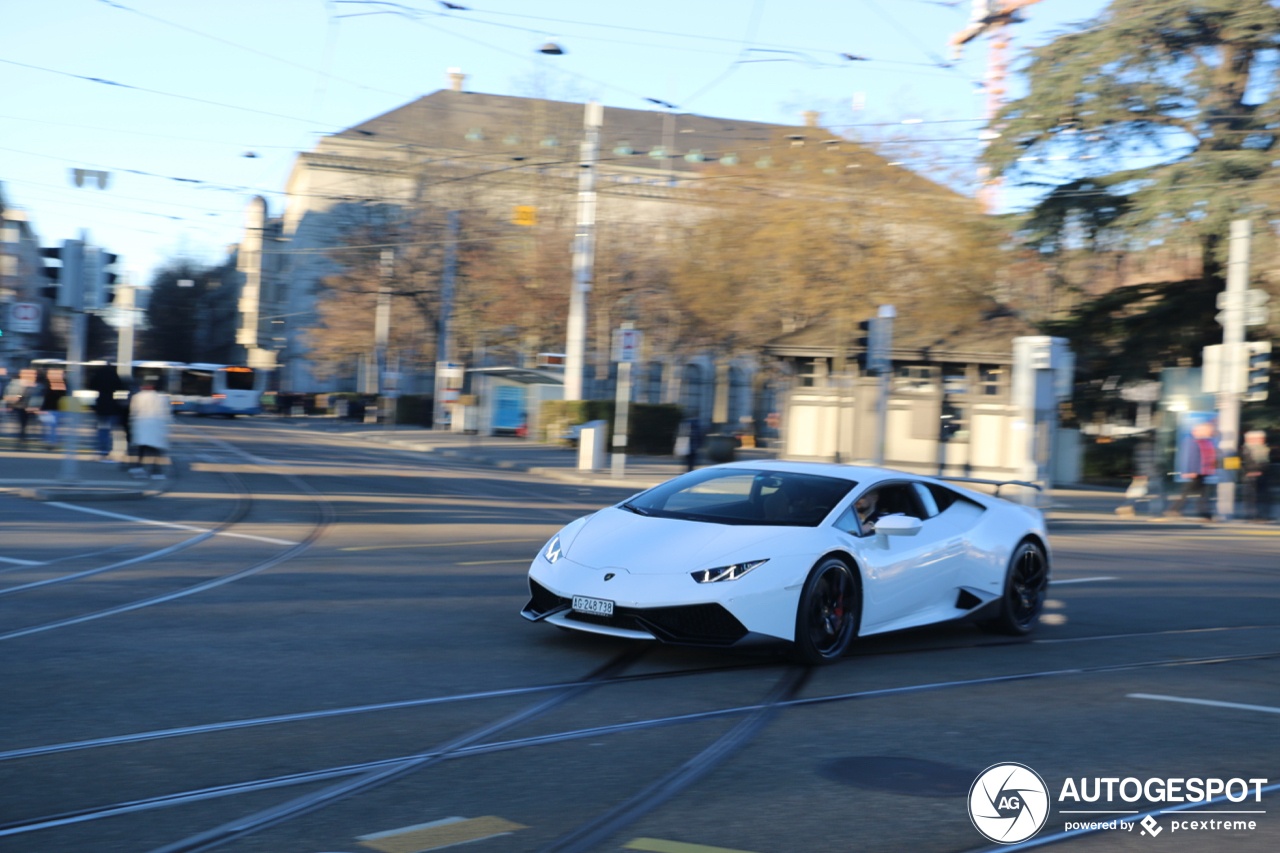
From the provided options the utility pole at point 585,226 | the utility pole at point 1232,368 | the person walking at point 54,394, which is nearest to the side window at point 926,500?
the utility pole at point 1232,368

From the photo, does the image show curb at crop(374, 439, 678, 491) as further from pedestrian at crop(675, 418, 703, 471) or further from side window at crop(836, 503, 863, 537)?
side window at crop(836, 503, 863, 537)

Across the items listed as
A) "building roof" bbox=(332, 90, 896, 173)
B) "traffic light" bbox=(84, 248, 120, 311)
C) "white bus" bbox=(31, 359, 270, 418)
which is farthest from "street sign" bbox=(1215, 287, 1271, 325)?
"white bus" bbox=(31, 359, 270, 418)

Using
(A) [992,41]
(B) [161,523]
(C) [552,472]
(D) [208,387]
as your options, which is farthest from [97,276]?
(A) [992,41]

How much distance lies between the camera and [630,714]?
20.5ft

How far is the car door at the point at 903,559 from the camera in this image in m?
8.16

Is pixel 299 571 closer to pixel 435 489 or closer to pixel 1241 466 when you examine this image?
pixel 435 489

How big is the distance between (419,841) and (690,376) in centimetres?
6519

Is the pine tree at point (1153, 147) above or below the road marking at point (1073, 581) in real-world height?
above

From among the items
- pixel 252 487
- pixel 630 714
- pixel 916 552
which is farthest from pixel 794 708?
pixel 252 487

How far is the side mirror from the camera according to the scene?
26.7 feet

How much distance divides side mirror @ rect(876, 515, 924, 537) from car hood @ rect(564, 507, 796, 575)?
0.69 meters

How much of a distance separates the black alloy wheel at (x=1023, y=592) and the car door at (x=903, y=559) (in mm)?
697

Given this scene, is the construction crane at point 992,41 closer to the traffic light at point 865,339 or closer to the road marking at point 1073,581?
the traffic light at point 865,339

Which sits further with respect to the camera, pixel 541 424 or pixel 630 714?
pixel 541 424
